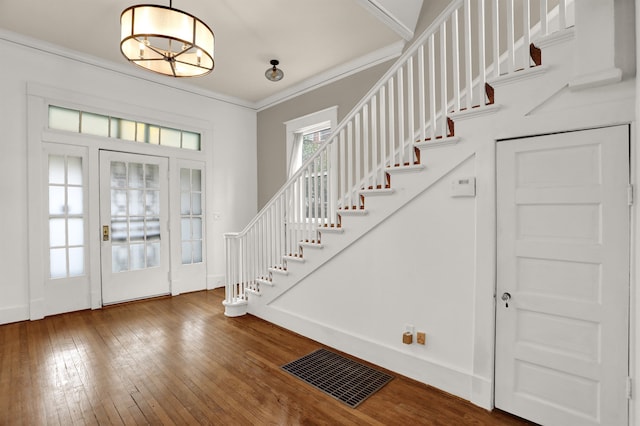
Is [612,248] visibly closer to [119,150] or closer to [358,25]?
[358,25]

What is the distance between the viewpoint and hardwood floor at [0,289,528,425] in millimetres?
2188

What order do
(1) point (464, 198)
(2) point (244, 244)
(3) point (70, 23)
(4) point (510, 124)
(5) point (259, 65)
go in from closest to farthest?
(4) point (510, 124) < (1) point (464, 198) < (3) point (70, 23) < (2) point (244, 244) < (5) point (259, 65)

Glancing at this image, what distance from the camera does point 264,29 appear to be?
378 centimetres

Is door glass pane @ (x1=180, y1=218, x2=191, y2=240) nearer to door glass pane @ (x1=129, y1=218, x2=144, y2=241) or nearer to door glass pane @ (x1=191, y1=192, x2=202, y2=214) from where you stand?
door glass pane @ (x1=191, y1=192, x2=202, y2=214)

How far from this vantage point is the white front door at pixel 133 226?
4.58m

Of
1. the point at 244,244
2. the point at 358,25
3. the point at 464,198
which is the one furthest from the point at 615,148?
the point at 244,244

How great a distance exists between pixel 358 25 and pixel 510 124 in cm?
234

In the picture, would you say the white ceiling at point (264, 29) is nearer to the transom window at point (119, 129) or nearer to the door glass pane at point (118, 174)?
the transom window at point (119, 129)

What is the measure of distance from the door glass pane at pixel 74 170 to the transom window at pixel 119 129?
39 centimetres

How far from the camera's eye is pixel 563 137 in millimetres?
1985

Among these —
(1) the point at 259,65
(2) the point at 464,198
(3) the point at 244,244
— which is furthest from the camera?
(1) the point at 259,65

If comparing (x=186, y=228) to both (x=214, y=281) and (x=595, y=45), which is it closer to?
(x=214, y=281)

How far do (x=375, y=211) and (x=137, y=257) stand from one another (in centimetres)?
390

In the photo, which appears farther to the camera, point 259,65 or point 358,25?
point 259,65
